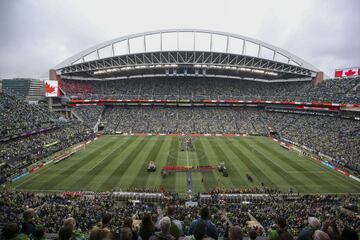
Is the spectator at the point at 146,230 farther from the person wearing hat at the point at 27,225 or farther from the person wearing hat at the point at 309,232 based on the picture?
the person wearing hat at the point at 309,232

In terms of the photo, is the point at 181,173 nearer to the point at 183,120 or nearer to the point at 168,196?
the point at 168,196

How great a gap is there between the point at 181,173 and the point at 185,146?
13.4 meters

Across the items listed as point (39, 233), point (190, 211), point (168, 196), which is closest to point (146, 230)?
point (39, 233)

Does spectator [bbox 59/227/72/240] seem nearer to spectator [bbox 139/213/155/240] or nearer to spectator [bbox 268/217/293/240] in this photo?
spectator [bbox 139/213/155/240]

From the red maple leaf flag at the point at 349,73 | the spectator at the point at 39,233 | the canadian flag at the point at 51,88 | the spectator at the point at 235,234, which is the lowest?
the spectator at the point at 39,233

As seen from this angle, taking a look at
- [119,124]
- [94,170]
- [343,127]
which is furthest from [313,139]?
[119,124]

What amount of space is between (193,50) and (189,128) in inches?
925

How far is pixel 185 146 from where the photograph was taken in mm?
42594

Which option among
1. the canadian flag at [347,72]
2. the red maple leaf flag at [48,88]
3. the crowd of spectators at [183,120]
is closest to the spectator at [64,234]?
the crowd of spectators at [183,120]

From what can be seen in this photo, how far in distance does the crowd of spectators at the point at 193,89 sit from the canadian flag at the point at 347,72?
173cm

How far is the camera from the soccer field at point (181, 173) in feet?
83.4

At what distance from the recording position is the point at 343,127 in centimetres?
4556

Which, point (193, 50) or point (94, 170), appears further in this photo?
point (193, 50)

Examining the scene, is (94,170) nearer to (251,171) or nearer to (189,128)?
(251,171)
